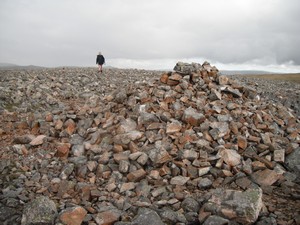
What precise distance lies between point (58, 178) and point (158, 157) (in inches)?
132

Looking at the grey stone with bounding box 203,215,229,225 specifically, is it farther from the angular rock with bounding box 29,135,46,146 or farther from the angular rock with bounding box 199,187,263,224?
the angular rock with bounding box 29,135,46,146

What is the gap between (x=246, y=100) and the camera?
1395cm

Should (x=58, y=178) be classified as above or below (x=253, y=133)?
below

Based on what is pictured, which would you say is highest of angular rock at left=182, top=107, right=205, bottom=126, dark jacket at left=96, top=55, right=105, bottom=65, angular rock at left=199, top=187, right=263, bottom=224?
dark jacket at left=96, top=55, right=105, bottom=65

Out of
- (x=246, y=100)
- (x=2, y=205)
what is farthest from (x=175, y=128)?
(x=2, y=205)

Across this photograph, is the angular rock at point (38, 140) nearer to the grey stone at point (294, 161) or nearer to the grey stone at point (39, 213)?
the grey stone at point (39, 213)

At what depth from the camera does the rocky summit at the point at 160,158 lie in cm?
747

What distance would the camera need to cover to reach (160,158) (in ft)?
30.9

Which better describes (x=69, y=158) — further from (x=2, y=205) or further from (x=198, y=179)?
(x=198, y=179)

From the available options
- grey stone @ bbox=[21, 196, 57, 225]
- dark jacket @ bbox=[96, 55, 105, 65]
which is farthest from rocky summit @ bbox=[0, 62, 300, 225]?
dark jacket @ bbox=[96, 55, 105, 65]

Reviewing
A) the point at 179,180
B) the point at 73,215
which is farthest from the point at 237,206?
the point at 73,215

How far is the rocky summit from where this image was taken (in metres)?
7.47

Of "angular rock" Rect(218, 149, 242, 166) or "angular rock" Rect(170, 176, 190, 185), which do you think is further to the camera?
"angular rock" Rect(218, 149, 242, 166)

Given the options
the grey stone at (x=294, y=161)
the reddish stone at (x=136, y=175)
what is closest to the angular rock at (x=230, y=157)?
the grey stone at (x=294, y=161)
